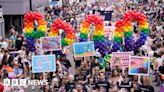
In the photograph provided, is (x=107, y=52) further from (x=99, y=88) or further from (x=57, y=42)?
(x=99, y=88)

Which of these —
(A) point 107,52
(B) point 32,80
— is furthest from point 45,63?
(A) point 107,52

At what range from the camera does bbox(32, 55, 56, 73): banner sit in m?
15.0

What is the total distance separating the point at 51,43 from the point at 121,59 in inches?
123

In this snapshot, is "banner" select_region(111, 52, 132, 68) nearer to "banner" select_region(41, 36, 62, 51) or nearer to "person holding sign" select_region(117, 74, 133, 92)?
"person holding sign" select_region(117, 74, 133, 92)

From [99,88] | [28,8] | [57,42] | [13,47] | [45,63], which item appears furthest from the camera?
[28,8]

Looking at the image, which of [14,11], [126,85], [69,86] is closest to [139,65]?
[126,85]

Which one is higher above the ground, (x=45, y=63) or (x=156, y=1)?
(x=156, y=1)

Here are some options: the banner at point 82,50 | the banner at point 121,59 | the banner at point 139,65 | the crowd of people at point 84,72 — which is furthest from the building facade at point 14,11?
the banner at point 139,65

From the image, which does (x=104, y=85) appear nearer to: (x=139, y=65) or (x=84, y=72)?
(x=139, y=65)

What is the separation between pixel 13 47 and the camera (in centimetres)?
2086

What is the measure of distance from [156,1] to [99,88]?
97.4 feet

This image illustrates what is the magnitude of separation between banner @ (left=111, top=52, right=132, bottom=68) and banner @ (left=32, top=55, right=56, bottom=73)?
2.03 meters

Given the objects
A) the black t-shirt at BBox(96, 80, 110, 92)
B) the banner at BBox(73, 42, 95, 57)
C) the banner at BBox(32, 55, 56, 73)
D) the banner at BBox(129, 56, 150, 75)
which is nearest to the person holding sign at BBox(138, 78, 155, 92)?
the black t-shirt at BBox(96, 80, 110, 92)

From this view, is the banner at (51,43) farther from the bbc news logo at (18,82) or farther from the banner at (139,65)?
the banner at (139,65)
